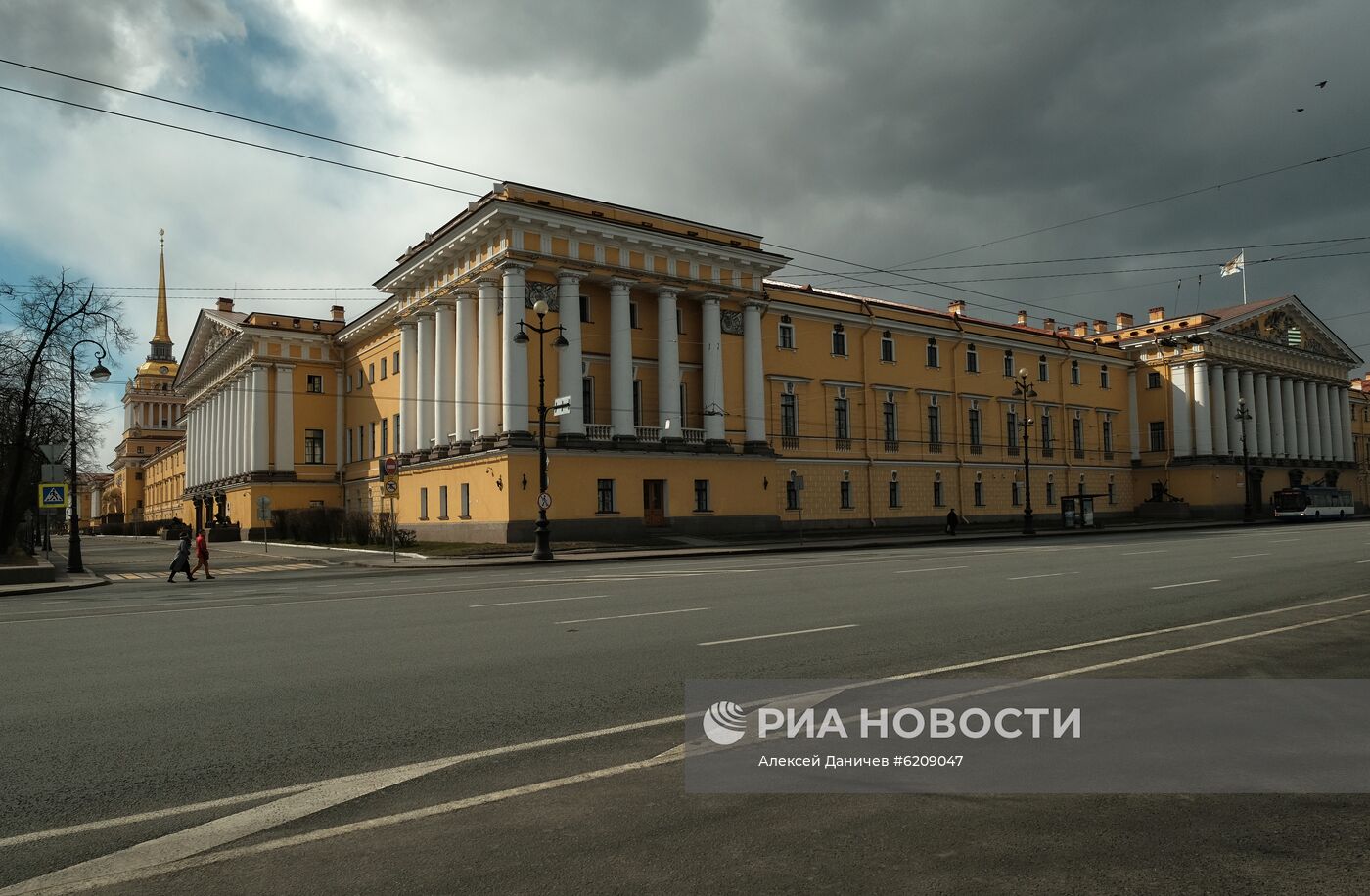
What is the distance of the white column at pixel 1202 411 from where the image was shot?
68.2 metres

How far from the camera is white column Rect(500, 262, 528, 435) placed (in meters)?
38.0

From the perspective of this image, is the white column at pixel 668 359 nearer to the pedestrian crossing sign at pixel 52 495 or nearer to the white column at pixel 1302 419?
the pedestrian crossing sign at pixel 52 495

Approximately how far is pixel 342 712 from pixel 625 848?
145 inches

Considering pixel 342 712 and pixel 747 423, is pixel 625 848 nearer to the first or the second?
pixel 342 712

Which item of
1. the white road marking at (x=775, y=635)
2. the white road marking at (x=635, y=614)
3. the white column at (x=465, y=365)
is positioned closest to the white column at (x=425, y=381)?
the white column at (x=465, y=365)

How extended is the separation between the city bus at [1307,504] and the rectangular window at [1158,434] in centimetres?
831

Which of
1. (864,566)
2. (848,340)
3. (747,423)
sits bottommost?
(864,566)

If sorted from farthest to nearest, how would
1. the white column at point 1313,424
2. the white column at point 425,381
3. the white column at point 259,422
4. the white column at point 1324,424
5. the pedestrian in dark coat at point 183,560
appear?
the white column at point 1324,424 < the white column at point 1313,424 < the white column at point 259,422 < the white column at point 425,381 < the pedestrian in dark coat at point 183,560

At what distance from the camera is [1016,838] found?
4.36 m

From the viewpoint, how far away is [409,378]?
49.8 m

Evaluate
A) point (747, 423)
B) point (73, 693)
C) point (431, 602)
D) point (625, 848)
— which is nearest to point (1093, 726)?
point (625, 848)

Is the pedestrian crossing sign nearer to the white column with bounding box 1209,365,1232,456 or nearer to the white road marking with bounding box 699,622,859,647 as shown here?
the white road marking with bounding box 699,622,859,647

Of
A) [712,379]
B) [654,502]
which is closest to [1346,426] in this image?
[712,379]

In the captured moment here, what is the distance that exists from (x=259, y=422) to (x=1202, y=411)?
6473 cm
